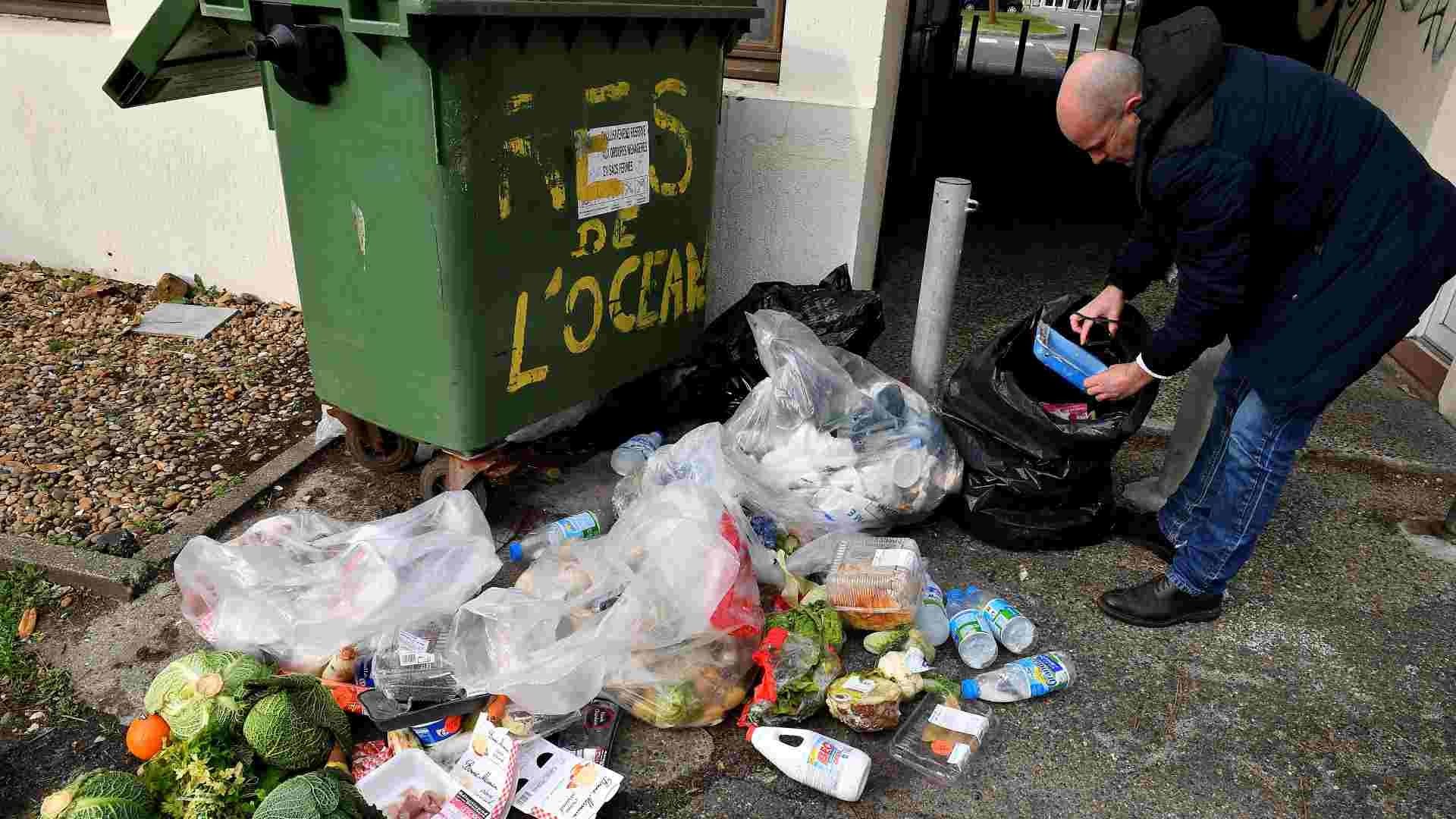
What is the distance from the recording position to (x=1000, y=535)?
291cm

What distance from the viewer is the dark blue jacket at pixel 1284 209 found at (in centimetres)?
206

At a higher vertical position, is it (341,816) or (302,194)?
(302,194)

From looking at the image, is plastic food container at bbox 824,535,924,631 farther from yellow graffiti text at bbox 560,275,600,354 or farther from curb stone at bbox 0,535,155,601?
curb stone at bbox 0,535,155,601

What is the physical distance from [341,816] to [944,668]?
58.3 inches

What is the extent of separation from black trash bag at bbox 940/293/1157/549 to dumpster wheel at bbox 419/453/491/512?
147 centimetres

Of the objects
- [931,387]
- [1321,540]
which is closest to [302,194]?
[931,387]

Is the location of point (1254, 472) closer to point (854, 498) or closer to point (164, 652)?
point (854, 498)

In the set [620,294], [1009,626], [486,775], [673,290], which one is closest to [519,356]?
[620,294]

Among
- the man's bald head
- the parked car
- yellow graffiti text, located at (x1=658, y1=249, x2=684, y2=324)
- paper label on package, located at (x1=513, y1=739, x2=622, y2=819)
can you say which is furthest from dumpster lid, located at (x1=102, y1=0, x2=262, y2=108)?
the parked car

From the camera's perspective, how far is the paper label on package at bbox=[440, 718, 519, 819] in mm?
1908

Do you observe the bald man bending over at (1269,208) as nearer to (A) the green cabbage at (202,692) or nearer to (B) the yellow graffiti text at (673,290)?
(B) the yellow graffiti text at (673,290)

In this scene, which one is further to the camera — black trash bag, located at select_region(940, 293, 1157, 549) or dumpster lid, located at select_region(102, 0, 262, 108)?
black trash bag, located at select_region(940, 293, 1157, 549)

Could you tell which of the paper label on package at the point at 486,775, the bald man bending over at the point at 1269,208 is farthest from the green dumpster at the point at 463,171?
the bald man bending over at the point at 1269,208

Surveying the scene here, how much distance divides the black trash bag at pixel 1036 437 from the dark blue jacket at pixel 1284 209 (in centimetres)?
44
